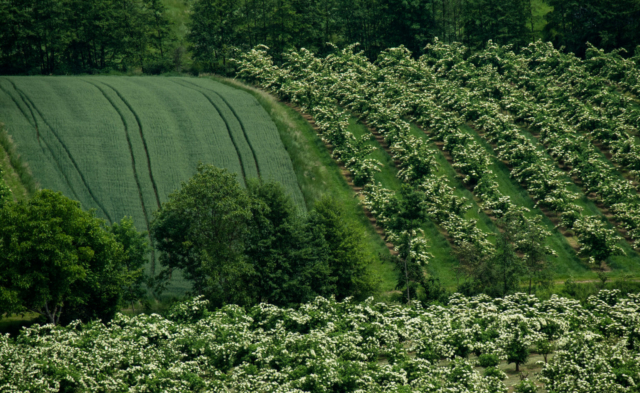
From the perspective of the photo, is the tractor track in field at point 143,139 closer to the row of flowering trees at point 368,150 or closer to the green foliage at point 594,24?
the row of flowering trees at point 368,150

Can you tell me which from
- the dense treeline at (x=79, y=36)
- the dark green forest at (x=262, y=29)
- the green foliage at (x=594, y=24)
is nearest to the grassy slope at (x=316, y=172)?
the dark green forest at (x=262, y=29)

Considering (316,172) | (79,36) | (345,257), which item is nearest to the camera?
(345,257)

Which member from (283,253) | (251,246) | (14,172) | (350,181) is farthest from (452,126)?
(14,172)

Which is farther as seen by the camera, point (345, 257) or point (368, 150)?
point (368, 150)

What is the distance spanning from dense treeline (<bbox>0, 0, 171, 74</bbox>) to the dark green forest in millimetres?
136

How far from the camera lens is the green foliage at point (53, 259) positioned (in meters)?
43.0

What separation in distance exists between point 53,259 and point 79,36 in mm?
60570

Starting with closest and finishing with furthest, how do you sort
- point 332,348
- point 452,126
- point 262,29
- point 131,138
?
point 332,348, point 131,138, point 452,126, point 262,29

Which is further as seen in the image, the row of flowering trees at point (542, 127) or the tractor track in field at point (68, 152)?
the tractor track in field at point (68, 152)

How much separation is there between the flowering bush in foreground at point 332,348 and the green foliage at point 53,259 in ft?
9.36

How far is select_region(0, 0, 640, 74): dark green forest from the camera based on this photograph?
91.3 m

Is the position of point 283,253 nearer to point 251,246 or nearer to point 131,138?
point 251,246

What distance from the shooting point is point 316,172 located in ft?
219

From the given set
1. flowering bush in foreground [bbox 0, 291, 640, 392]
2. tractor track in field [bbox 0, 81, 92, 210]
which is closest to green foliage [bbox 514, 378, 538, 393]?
flowering bush in foreground [bbox 0, 291, 640, 392]
